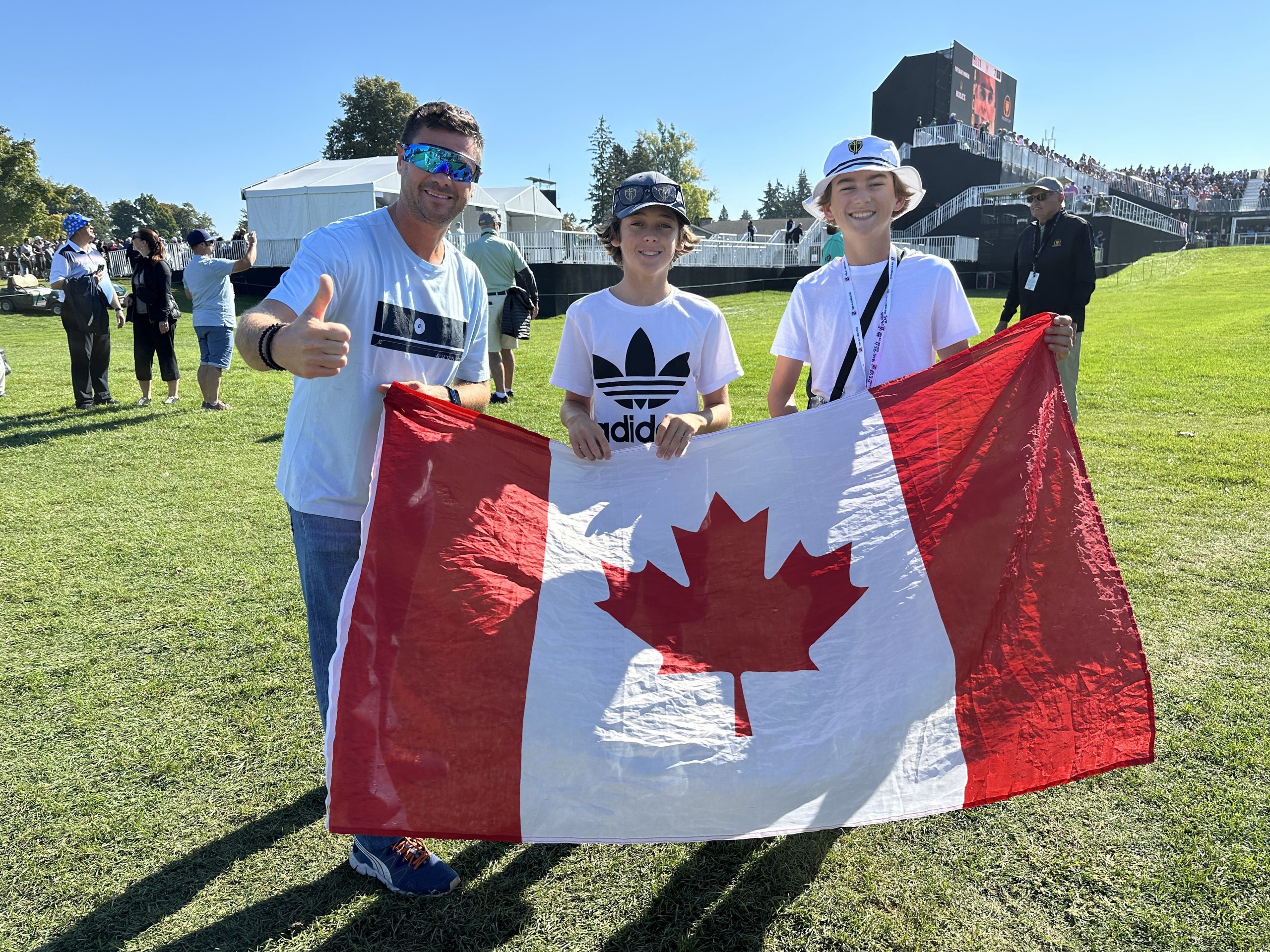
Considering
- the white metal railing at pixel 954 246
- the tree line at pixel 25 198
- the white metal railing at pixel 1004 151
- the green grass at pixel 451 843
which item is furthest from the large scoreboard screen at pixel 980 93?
the green grass at pixel 451 843

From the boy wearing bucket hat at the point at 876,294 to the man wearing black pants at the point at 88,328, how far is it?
31.1 feet

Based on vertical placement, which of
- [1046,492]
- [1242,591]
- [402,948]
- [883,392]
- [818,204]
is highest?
[818,204]

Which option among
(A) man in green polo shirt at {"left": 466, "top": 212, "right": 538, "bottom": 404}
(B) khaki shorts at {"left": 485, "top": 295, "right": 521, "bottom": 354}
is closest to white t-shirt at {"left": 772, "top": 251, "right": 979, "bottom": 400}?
(A) man in green polo shirt at {"left": 466, "top": 212, "right": 538, "bottom": 404}

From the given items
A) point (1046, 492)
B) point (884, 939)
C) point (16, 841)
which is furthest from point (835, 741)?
point (16, 841)

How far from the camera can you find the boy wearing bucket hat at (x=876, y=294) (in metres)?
2.96

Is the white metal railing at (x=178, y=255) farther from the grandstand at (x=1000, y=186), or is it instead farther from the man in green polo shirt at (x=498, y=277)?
the grandstand at (x=1000, y=186)

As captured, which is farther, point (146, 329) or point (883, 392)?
point (146, 329)

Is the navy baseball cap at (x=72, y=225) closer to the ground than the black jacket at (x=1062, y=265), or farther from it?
farther from it

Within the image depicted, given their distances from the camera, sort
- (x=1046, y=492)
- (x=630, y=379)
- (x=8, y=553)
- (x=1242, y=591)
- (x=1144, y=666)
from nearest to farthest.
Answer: (x=1144, y=666), (x=1046, y=492), (x=630, y=379), (x=1242, y=591), (x=8, y=553)

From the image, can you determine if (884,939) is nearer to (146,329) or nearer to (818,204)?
(818,204)

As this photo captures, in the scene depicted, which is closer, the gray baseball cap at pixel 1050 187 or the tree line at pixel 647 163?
the gray baseball cap at pixel 1050 187

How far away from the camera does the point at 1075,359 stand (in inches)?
315

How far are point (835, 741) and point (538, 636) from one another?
36.4 inches

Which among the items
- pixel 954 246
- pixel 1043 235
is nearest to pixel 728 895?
pixel 1043 235
